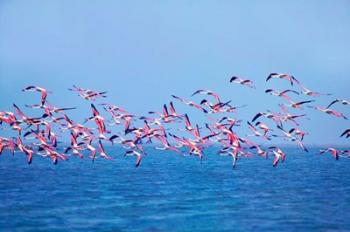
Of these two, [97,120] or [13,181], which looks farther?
[13,181]

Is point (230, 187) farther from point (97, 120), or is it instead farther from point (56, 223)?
point (56, 223)

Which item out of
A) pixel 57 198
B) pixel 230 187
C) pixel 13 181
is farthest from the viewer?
pixel 13 181

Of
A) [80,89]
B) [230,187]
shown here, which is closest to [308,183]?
[230,187]

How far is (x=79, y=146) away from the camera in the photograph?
3741 centimetres

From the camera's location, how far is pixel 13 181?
145 ft

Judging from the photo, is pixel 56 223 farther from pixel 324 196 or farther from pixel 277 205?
pixel 324 196

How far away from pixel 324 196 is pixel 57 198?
17280mm

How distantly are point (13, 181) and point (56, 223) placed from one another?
21.7m

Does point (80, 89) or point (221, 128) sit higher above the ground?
point (80, 89)

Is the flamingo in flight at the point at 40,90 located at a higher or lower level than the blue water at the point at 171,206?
higher

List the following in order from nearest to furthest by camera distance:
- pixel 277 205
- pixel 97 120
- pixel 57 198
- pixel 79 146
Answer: pixel 277 205 < pixel 57 198 < pixel 97 120 < pixel 79 146

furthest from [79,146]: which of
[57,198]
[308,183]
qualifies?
[308,183]

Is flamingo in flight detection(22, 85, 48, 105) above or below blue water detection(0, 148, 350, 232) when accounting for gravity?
above

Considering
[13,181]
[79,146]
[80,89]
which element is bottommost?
[13,181]
